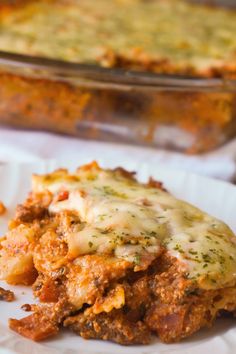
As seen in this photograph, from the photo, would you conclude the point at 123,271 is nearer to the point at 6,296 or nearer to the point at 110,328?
the point at 110,328

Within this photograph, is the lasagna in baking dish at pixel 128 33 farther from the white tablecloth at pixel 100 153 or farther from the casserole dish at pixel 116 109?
the white tablecloth at pixel 100 153

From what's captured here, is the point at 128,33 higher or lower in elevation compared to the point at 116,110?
higher

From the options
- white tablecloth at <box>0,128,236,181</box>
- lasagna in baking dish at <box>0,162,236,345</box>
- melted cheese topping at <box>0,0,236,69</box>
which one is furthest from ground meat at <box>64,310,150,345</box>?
melted cheese topping at <box>0,0,236,69</box>

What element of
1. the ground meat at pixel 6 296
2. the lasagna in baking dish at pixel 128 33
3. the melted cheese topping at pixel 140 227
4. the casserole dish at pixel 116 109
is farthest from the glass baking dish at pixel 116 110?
the ground meat at pixel 6 296

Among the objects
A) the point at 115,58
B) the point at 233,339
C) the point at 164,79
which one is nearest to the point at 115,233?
the point at 233,339

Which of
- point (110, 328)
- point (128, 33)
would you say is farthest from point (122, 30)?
point (110, 328)

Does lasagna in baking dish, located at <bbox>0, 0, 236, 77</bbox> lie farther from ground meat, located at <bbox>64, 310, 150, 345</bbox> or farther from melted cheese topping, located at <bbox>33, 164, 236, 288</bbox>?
ground meat, located at <bbox>64, 310, 150, 345</bbox>

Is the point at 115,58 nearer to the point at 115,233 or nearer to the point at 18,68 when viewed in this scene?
the point at 18,68
